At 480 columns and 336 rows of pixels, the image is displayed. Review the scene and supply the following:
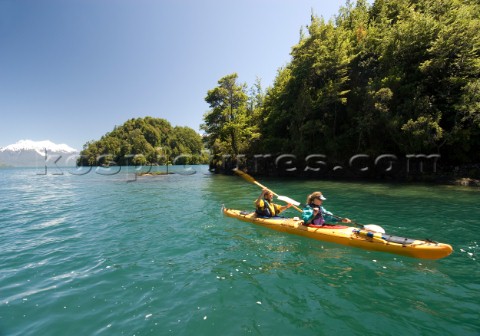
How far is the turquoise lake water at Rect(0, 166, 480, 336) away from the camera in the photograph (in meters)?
3.90

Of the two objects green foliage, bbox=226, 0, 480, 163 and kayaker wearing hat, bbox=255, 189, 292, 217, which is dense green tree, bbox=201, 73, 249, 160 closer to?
green foliage, bbox=226, 0, 480, 163

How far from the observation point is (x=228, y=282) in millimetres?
5246

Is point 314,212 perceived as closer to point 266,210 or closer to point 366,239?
point 366,239

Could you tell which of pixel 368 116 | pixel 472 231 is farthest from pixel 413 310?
pixel 368 116

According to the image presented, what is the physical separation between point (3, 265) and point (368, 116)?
83.8ft

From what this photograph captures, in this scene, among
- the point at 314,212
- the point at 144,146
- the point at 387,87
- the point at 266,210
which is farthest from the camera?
the point at 144,146

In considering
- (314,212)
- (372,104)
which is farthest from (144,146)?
(314,212)

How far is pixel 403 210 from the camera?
11.0 m

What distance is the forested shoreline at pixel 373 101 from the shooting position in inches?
770

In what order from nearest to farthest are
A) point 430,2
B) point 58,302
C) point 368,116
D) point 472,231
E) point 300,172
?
→ point 58,302, point 472,231, point 368,116, point 430,2, point 300,172

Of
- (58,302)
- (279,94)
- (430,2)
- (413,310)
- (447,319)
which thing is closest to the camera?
(447,319)

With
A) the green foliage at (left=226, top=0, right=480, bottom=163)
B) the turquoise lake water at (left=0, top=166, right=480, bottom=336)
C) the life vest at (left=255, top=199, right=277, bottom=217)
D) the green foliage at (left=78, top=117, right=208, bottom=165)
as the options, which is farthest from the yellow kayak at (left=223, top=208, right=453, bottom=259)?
the green foliage at (left=78, top=117, right=208, bottom=165)

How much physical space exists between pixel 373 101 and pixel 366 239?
19.6 metres

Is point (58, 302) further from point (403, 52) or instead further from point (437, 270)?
point (403, 52)
